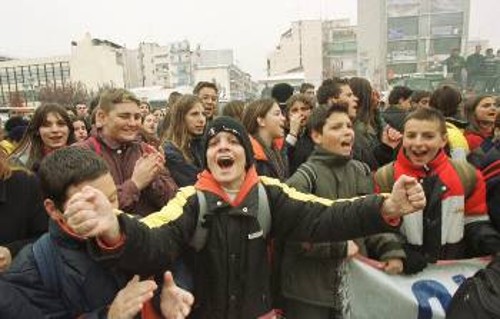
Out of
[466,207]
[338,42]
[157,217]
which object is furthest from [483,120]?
[338,42]

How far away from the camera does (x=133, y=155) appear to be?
348 cm

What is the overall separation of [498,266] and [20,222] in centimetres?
250

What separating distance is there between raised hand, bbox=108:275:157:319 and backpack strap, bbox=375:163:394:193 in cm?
178

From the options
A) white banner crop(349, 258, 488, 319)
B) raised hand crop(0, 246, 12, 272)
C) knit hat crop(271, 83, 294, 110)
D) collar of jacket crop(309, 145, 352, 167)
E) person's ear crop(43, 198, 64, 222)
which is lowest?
white banner crop(349, 258, 488, 319)

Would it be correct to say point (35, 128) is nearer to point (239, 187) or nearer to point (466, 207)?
point (239, 187)

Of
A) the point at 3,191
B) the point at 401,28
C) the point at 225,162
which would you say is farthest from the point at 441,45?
the point at 3,191

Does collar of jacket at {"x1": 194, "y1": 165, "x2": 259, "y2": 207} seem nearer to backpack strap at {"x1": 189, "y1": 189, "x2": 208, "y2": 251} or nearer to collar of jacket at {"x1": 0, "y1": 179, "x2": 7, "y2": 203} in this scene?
backpack strap at {"x1": 189, "y1": 189, "x2": 208, "y2": 251}

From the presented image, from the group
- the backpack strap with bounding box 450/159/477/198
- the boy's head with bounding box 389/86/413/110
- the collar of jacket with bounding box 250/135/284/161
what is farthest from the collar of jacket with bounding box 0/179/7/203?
the boy's head with bounding box 389/86/413/110

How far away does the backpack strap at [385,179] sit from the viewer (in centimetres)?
302

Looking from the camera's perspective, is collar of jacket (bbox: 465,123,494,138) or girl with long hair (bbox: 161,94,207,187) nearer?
girl with long hair (bbox: 161,94,207,187)

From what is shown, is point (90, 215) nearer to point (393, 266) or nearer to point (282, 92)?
point (393, 266)

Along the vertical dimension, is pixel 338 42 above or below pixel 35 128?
above

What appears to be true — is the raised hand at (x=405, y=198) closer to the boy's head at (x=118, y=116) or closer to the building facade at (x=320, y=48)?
the boy's head at (x=118, y=116)

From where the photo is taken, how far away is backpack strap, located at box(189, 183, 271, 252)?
2311 millimetres
